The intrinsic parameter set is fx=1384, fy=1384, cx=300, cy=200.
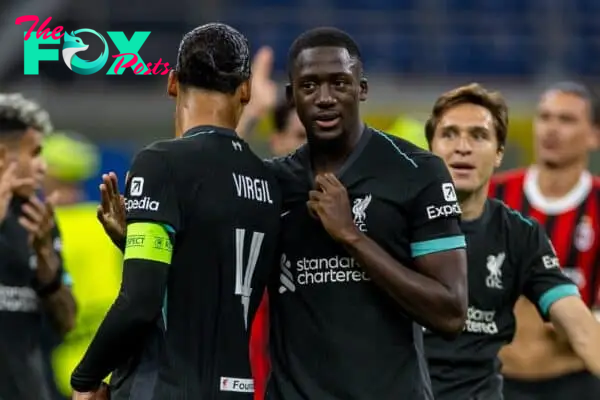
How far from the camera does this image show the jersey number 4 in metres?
4.18

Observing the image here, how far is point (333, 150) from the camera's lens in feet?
14.6

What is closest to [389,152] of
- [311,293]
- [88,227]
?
[311,293]

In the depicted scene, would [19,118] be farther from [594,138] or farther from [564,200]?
[594,138]

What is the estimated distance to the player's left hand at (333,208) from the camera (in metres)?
4.21

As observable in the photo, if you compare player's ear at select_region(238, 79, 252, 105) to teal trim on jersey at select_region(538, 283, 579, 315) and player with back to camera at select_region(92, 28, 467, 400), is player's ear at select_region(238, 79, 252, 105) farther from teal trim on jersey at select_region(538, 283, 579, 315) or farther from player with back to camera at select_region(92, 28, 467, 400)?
teal trim on jersey at select_region(538, 283, 579, 315)

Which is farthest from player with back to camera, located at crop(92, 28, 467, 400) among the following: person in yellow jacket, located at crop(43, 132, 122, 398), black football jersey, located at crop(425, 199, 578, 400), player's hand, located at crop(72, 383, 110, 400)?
person in yellow jacket, located at crop(43, 132, 122, 398)

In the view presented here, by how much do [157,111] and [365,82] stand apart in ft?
29.0

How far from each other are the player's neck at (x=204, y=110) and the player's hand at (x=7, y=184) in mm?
2165

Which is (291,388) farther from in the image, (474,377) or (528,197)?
(528,197)

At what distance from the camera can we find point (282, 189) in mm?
4477

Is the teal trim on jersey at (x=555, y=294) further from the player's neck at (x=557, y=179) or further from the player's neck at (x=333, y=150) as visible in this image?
the player's neck at (x=557, y=179)

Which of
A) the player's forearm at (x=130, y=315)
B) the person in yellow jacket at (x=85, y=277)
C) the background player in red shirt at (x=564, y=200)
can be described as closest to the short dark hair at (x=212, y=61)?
the player's forearm at (x=130, y=315)

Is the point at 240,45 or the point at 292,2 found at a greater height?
the point at 292,2

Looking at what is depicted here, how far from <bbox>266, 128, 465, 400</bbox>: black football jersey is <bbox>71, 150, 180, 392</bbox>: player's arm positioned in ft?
1.79
